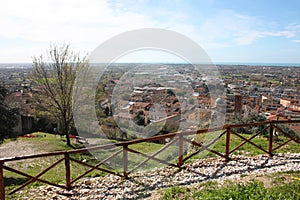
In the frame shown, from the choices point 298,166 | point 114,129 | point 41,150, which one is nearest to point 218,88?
point 298,166

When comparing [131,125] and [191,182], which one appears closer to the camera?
→ [191,182]

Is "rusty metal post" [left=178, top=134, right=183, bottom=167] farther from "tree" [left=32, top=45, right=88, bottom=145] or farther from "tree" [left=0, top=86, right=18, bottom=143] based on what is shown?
"tree" [left=0, top=86, right=18, bottom=143]

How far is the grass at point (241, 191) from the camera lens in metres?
3.31

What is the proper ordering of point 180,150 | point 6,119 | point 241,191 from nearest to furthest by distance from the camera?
point 241,191, point 180,150, point 6,119

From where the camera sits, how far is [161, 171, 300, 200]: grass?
3307 millimetres

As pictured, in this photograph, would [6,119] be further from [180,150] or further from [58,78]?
[180,150]

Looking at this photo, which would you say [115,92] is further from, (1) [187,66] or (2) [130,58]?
(1) [187,66]

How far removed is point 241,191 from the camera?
11.2 feet

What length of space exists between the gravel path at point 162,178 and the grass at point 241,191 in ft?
1.02

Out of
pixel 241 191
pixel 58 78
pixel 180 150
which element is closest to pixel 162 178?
pixel 180 150

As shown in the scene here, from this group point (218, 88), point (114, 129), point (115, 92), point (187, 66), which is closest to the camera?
point (187, 66)

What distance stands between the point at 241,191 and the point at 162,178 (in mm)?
1859

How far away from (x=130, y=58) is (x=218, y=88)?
3.93 m

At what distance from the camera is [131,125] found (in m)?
7.35
